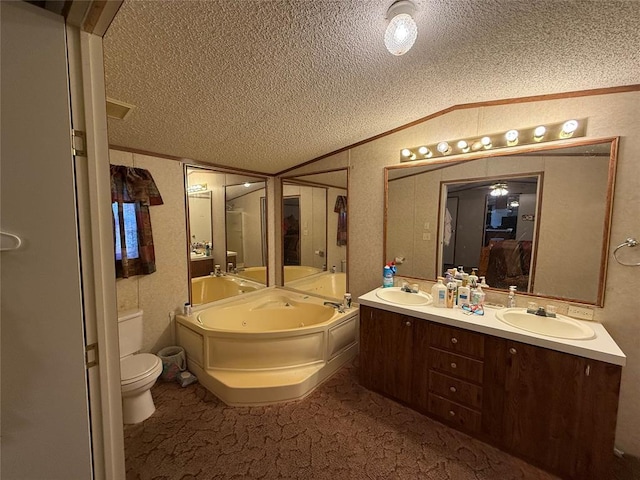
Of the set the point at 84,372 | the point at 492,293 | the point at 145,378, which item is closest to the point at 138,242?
the point at 145,378

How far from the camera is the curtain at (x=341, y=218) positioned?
2.95m

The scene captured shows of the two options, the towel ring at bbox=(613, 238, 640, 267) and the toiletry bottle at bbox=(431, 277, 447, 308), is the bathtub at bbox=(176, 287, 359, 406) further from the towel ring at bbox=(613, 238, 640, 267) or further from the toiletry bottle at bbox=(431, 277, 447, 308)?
the towel ring at bbox=(613, 238, 640, 267)

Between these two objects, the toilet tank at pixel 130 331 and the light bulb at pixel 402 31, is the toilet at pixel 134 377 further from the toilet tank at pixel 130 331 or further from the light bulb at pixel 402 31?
the light bulb at pixel 402 31

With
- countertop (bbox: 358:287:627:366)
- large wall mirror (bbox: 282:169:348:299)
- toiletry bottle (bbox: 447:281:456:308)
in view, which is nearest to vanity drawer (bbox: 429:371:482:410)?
countertop (bbox: 358:287:627:366)

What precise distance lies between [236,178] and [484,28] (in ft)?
8.74

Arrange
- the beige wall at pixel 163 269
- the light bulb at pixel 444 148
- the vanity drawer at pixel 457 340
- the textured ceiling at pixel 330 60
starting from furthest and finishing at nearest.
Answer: the beige wall at pixel 163 269 → the light bulb at pixel 444 148 → the vanity drawer at pixel 457 340 → the textured ceiling at pixel 330 60

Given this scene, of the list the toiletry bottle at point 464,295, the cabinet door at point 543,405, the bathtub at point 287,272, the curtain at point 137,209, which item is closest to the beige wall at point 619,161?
the cabinet door at point 543,405

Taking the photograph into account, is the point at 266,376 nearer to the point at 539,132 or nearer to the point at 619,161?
the point at 539,132

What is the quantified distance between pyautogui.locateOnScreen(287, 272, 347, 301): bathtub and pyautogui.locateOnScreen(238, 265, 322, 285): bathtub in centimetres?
7

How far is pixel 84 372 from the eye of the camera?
83 cm

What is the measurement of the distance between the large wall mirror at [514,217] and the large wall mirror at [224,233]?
1757mm

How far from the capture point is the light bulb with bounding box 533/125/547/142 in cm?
181

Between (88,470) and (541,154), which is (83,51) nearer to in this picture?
(88,470)

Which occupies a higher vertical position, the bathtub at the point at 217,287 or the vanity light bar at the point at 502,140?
the vanity light bar at the point at 502,140
